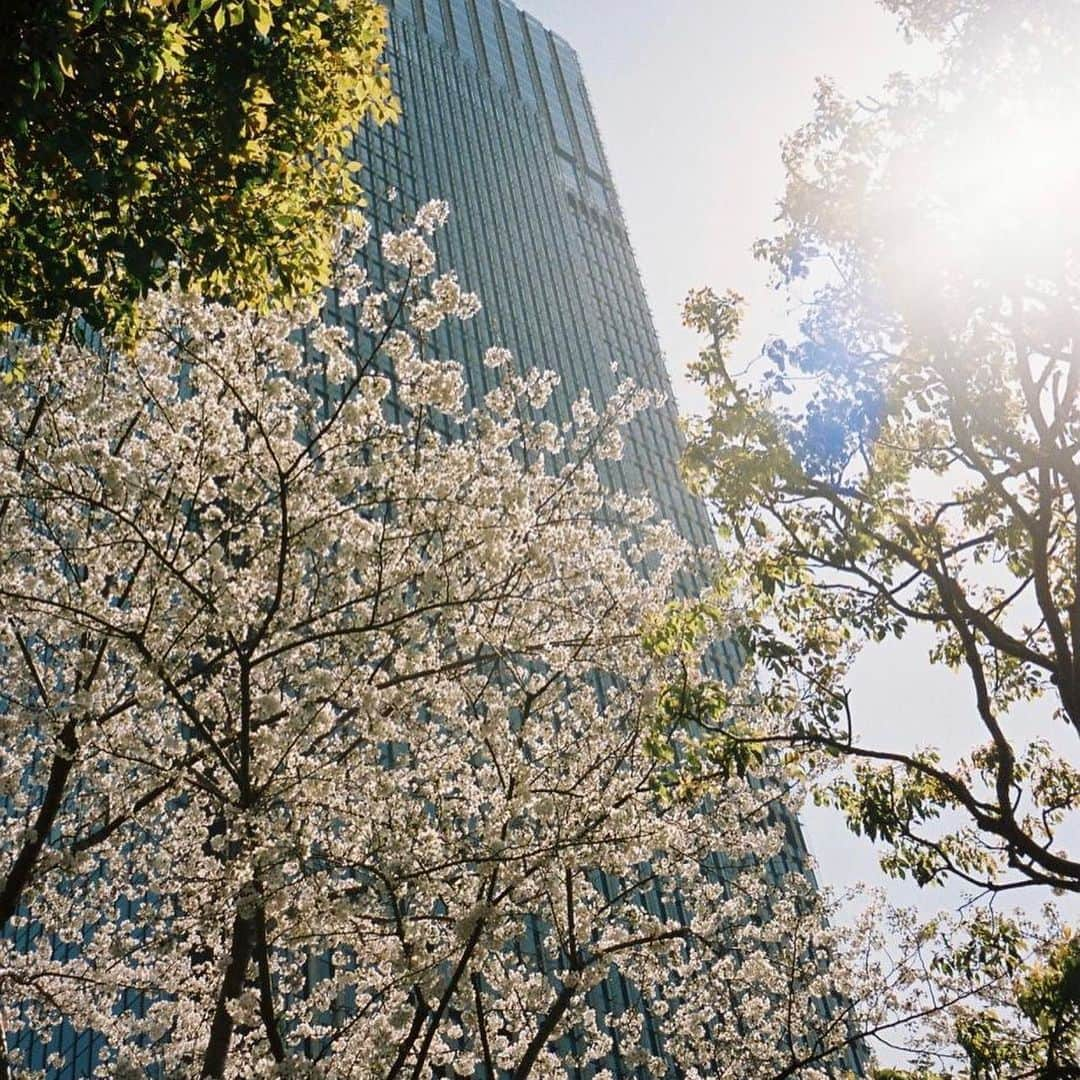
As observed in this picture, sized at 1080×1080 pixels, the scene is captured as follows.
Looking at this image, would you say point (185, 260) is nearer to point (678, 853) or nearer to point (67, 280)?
point (67, 280)

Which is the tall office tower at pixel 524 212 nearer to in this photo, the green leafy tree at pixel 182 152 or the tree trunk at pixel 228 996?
the tree trunk at pixel 228 996

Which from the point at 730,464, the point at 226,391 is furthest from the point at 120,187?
the point at 730,464

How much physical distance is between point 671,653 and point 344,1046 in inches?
170

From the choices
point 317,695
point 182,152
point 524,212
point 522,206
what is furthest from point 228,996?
point 522,206

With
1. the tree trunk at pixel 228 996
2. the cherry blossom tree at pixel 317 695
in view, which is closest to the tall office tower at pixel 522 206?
the cherry blossom tree at pixel 317 695

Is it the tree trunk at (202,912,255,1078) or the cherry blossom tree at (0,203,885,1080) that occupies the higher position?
the cherry blossom tree at (0,203,885,1080)

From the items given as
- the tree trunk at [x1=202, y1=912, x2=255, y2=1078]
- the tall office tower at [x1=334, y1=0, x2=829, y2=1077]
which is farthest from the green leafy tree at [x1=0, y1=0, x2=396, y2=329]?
the tall office tower at [x1=334, y1=0, x2=829, y2=1077]

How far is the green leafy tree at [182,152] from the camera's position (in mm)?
5988

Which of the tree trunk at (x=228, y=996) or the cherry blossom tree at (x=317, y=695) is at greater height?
the cherry blossom tree at (x=317, y=695)

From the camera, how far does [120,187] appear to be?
20.8 feet

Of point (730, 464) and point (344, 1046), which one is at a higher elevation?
point (730, 464)

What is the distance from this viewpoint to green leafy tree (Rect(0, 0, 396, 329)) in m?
5.99

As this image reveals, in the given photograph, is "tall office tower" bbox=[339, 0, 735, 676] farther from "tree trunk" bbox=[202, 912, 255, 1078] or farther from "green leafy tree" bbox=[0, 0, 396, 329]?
"tree trunk" bbox=[202, 912, 255, 1078]

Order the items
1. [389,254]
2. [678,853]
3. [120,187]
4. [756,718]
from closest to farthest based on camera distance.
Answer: [120,187] → [389,254] → [678,853] → [756,718]
